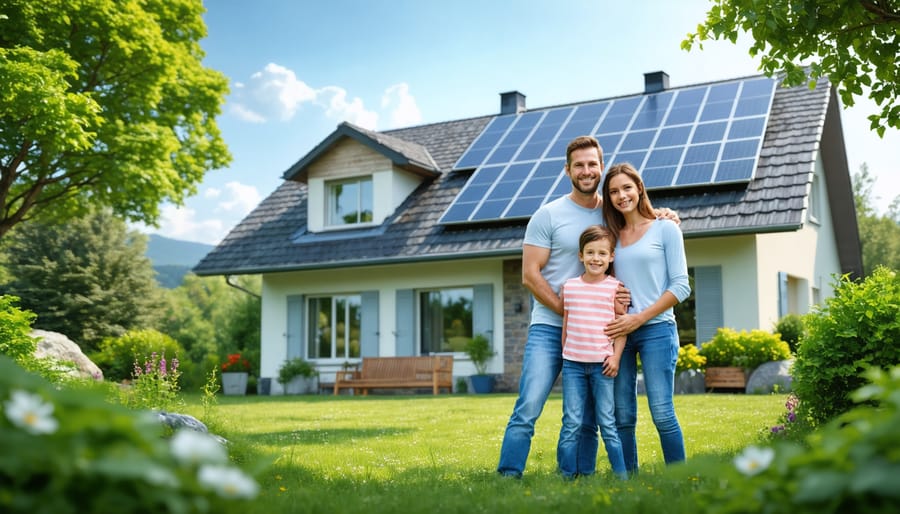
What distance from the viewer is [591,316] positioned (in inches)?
187

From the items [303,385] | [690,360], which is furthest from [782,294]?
[303,385]

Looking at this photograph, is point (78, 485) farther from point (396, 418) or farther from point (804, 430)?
point (396, 418)

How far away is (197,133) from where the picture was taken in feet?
61.9

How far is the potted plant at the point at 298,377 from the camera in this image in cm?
1817

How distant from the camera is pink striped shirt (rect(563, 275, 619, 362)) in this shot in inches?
187

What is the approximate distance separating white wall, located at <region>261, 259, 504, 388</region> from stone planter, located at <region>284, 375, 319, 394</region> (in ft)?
0.90

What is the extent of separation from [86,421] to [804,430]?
18.0ft

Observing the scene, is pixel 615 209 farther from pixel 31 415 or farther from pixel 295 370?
pixel 295 370

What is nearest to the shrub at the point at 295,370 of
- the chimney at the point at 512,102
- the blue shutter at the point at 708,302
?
the chimney at the point at 512,102

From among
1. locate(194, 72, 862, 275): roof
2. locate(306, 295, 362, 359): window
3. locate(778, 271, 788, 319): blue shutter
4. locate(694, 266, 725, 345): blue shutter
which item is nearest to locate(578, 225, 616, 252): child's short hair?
locate(194, 72, 862, 275): roof

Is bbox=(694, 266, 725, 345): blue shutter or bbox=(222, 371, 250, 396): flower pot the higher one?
bbox=(694, 266, 725, 345): blue shutter

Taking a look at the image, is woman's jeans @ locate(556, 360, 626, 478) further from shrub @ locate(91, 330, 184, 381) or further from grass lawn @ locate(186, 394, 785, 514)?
shrub @ locate(91, 330, 184, 381)

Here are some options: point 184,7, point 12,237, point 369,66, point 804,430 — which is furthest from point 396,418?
point 12,237

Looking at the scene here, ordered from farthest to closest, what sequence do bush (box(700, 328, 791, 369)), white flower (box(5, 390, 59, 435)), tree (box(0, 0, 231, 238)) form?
bush (box(700, 328, 791, 369))
tree (box(0, 0, 231, 238))
white flower (box(5, 390, 59, 435))
